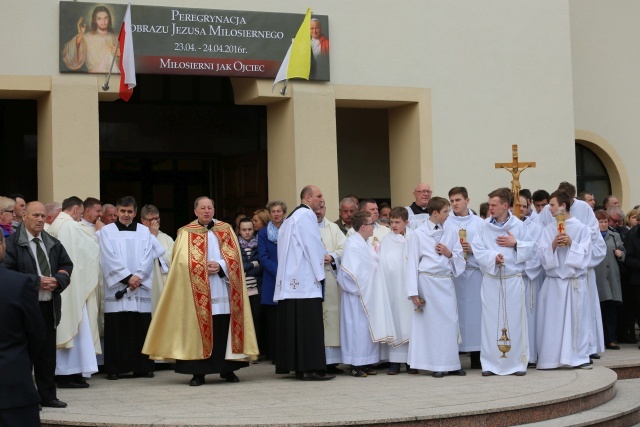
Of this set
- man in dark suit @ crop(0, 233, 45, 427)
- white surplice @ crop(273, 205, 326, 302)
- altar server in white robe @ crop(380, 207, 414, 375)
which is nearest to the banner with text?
altar server in white robe @ crop(380, 207, 414, 375)

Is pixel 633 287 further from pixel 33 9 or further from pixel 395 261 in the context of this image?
pixel 33 9

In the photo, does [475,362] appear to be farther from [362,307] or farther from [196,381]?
[196,381]

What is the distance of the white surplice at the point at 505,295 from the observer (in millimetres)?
11484

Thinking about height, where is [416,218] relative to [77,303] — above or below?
above

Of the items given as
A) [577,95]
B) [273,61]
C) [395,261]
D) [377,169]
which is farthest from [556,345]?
[577,95]

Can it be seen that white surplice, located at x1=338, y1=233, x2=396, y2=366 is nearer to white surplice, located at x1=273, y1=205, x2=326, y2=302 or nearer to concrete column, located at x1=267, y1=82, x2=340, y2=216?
white surplice, located at x1=273, y1=205, x2=326, y2=302

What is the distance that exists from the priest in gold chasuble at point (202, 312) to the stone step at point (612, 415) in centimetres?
328

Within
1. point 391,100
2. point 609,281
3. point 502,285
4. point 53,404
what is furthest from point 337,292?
point 391,100

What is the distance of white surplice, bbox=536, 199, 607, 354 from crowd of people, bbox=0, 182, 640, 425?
2 cm

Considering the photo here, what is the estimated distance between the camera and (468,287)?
12.2 m

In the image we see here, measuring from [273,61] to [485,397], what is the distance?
7160mm

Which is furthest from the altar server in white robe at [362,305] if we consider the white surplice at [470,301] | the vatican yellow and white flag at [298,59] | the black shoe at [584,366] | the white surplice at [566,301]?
the vatican yellow and white flag at [298,59]

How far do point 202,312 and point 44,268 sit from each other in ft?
6.10

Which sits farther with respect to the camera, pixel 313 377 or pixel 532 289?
pixel 532 289
